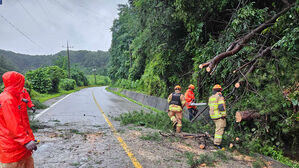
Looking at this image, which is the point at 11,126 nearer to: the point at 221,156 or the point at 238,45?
the point at 221,156

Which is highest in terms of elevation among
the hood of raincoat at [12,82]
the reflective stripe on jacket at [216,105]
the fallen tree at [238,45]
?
the fallen tree at [238,45]

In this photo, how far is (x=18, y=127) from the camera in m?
2.58

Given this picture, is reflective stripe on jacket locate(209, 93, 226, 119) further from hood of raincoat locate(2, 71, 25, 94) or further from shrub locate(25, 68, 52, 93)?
shrub locate(25, 68, 52, 93)

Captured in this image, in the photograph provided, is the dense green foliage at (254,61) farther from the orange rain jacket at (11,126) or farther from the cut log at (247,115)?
the orange rain jacket at (11,126)

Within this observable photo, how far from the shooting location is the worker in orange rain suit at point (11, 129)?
2.54 m

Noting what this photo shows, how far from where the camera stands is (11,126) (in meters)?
2.53

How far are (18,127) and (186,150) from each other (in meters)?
3.95

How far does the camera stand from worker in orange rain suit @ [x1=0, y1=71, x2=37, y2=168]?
99.9 inches

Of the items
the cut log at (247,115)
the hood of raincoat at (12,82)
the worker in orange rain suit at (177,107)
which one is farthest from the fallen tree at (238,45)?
the hood of raincoat at (12,82)

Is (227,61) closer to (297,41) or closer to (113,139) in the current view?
(297,41)

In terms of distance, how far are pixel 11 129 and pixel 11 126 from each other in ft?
0.12

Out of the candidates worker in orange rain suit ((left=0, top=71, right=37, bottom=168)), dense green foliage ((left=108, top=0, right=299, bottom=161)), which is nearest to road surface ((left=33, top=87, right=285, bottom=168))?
dense green foliage ((left=108, top=0, right=299, bottom=161))

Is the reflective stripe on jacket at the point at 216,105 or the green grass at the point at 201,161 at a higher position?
the reflective stripe on jacket at the point at 216,105

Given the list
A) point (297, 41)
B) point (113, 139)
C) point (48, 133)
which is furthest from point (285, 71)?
point (48, 133)
